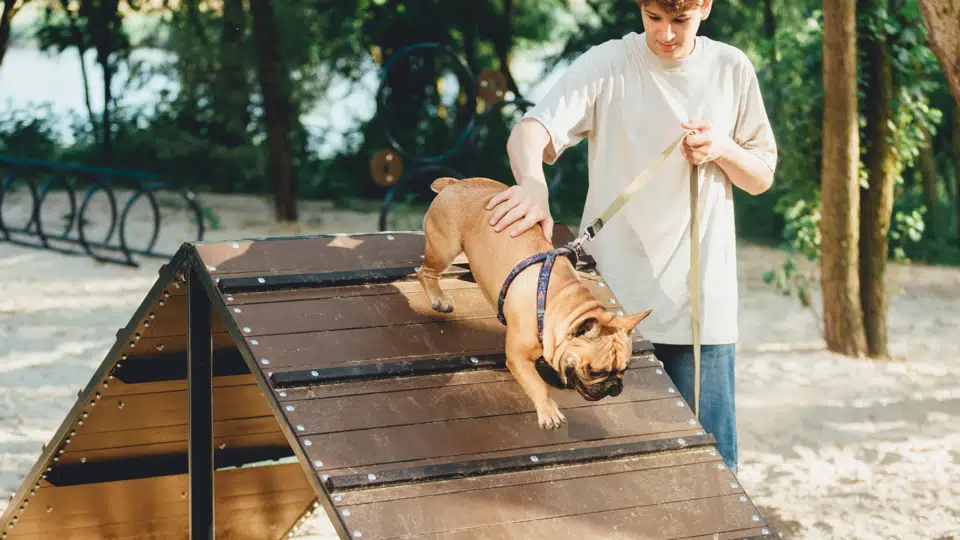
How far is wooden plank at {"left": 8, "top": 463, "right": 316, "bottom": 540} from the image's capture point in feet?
12.8

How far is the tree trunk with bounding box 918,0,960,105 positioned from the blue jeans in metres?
1.66

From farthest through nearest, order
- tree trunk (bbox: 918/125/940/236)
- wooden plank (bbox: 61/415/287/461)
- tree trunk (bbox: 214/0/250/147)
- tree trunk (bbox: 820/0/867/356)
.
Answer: tree trunk (bbox: 214/0/250/147) → tree trunk (bbox: 918/125/940/236) → tree trunk (bbox: 820/0/867/356) → wooden plank (bbox: 61/415/287/461)

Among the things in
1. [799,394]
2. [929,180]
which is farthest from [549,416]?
[929,180]

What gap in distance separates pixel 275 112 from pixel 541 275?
11.0 meters

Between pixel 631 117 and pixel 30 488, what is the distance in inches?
93.6

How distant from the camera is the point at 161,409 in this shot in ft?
12.4

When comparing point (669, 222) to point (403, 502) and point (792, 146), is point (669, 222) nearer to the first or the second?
point (403, 502)

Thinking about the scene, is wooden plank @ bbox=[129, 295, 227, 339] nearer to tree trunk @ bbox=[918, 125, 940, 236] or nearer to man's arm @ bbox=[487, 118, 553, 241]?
man's arm @ bbox=[487, 118, 553, 241]

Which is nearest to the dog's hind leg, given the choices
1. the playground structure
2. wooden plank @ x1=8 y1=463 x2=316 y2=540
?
wooden plank @ x1=8 y1=463 x2=316 y2=540

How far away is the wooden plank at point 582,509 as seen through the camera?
8.29ft

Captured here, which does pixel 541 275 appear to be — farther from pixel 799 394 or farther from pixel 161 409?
pixel 799 394

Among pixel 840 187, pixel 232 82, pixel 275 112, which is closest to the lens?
pixel 840 187

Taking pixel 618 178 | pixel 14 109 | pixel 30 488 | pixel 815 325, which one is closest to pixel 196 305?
pixel 30 488

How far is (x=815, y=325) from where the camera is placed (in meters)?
9.41
